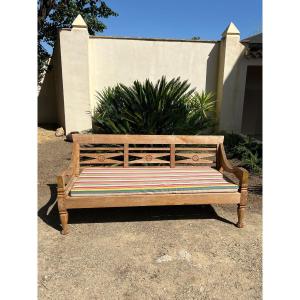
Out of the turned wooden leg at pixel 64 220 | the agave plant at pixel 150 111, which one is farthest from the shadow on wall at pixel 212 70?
the turned wooden leg at pixel 64 220

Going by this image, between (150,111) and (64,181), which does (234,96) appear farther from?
(64,181)

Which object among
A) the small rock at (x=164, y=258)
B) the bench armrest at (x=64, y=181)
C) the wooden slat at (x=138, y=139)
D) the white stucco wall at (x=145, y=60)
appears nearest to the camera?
the small rock at (x=164, y=258)

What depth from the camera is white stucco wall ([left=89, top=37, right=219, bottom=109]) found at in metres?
8.38

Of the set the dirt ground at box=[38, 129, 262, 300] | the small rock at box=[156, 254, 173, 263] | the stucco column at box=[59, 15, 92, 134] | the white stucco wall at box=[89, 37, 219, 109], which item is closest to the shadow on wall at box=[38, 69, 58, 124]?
the stucco column at box=[59, 15, 92, 134]

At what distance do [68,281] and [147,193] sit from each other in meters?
1.14

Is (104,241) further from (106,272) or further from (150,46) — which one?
(150,46)

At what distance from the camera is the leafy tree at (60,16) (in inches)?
451

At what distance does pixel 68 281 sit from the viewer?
2.16m

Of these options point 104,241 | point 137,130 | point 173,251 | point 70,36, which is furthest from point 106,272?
point 70,36

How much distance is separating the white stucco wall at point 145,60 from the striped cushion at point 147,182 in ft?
18.6

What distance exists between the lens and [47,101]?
11.9 meters

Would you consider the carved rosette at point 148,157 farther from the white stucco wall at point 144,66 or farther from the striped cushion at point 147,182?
the white stucco wall at point 144,66

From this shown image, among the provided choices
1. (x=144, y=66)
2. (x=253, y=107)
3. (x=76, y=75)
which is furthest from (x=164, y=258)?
(x=253, y=107)

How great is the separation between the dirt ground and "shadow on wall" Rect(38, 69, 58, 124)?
917 centimetres
